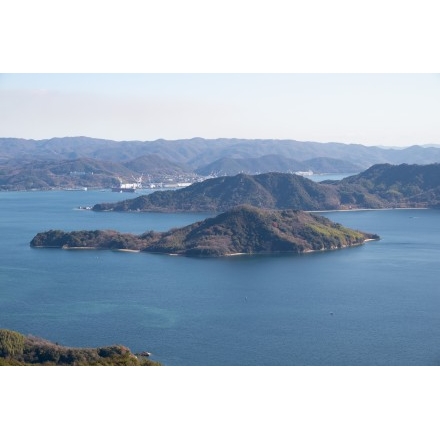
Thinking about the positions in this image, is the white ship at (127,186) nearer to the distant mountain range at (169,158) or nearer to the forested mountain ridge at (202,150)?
the distant mountain range at (169,158)

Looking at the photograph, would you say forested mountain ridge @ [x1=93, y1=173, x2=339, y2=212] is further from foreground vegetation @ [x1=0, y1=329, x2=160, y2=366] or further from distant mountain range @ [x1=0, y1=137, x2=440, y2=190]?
foreground vegetation @ [x1=0, y1=329, x2=160, y2=366]

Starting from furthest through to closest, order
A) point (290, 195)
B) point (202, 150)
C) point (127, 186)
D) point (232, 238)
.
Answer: point (202, 150) → point (127, 186) → point (290, 195) → point (232, 238)

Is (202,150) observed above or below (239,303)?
above

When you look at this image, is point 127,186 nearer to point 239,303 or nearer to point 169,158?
point 169,158

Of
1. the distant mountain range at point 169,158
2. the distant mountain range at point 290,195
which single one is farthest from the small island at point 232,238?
the distant mountain range at point 169,158

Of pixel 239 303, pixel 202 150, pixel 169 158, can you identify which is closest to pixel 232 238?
pixel 239 303

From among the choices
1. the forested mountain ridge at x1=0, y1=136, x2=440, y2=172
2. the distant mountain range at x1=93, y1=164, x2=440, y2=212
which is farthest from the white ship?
the forested mountain ridge at x1=0, y1=136, x2=440, y2=172
